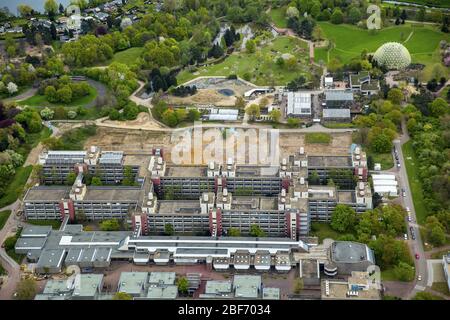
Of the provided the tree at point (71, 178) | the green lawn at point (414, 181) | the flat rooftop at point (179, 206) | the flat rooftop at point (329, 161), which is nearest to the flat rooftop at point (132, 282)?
the flat rooftop at point (179, 206)

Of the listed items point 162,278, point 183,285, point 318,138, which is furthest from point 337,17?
point 183,285

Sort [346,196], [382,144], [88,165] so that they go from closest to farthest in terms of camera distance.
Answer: [346,196] → [88,165] → [382,144]

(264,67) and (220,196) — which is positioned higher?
(220,196)

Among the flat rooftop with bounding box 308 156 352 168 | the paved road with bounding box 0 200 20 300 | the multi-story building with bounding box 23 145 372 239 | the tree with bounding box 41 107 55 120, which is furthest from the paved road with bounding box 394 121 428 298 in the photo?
the tree with bounding box 41 107 55 120

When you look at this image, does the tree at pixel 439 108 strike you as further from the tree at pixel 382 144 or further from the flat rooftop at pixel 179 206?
the flat rooftop at pixel 179 206

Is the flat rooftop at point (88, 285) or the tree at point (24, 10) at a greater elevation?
the tree at point (24, 10)

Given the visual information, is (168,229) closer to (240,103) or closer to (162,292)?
(162,292)

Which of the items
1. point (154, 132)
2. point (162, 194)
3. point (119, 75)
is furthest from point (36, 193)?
point (119, 75)

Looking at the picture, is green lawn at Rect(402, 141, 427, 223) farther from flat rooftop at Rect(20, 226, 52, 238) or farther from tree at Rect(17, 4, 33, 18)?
tree at Rect(17, 4, 33, 18)
